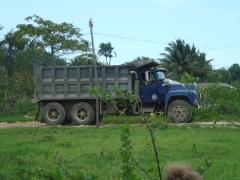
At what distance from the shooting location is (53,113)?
70.0ft

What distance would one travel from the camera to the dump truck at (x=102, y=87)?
65.7 feet

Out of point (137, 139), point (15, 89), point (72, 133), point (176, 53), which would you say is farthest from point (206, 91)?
point (176, 53)

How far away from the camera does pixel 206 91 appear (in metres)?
4.59

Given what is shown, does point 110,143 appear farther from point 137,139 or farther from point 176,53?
point 176,53

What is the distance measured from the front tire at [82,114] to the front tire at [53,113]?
1.77 ft

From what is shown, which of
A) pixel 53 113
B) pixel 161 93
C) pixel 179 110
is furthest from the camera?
pixel 53 113

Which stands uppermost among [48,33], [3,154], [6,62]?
[48,33]

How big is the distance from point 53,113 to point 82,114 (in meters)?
1.32

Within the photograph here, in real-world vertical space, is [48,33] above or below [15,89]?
above

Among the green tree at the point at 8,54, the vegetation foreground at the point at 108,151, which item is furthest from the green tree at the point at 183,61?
the vegetation foreground at the point at 108,151

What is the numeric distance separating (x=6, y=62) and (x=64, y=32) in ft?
44.7

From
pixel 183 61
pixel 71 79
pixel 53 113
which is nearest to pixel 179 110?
pixel 71 79

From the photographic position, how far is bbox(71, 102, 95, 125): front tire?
20734 mm

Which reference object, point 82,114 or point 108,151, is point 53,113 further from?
point 108,151
